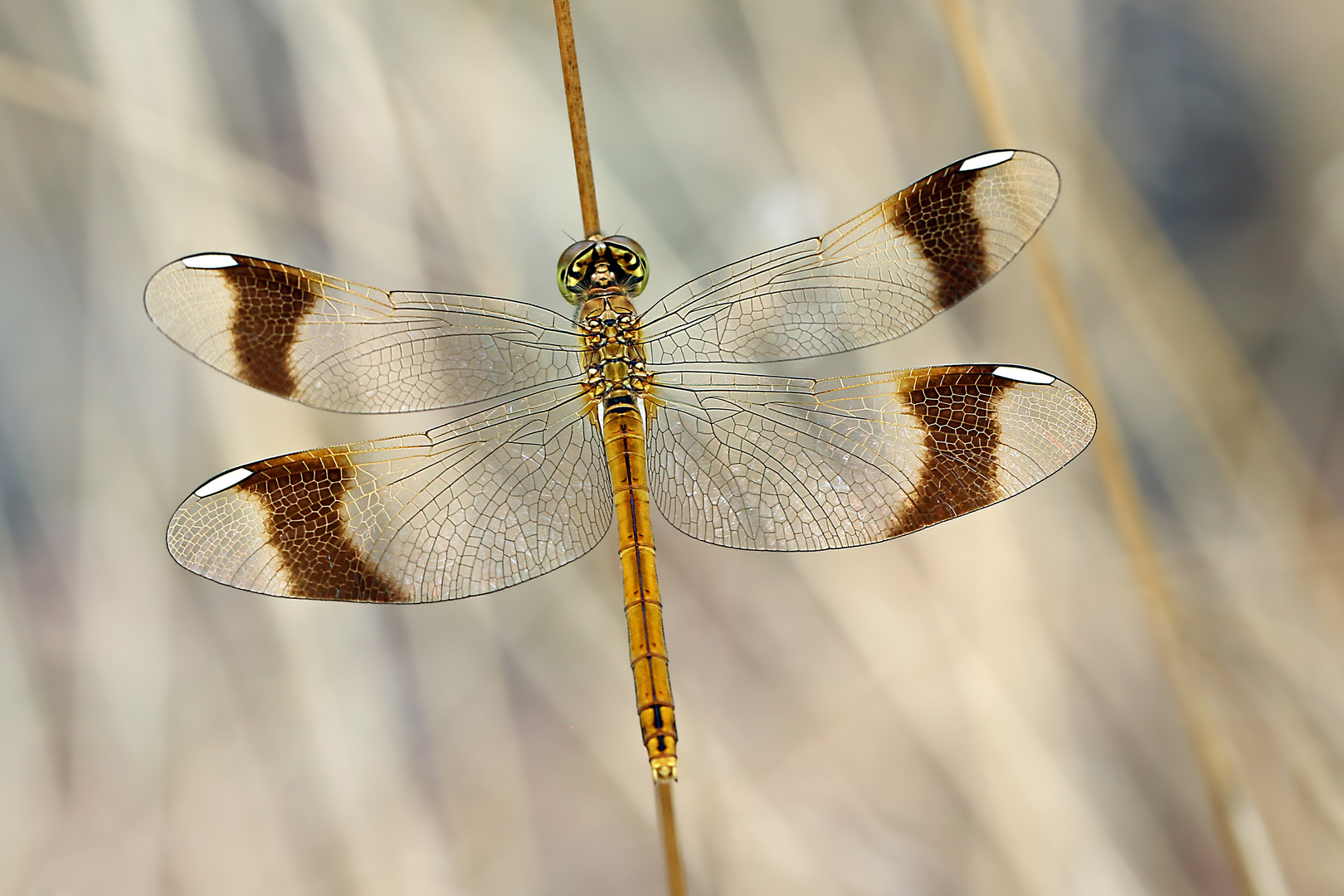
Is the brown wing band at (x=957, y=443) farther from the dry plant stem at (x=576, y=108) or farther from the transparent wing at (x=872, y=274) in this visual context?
the dry plant stem at (x=576, y=108)

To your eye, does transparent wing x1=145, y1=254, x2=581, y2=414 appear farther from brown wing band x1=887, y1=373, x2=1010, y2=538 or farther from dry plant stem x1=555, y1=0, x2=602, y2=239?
brown wing band x1=887, y1=373, x2=1010, y2=538

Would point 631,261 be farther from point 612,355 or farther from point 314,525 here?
point 314,525

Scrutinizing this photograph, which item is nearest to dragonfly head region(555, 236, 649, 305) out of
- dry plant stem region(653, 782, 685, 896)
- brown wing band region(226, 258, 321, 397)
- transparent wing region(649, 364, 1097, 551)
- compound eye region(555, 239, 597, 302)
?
compound eye region(555, 239, 597, 302)

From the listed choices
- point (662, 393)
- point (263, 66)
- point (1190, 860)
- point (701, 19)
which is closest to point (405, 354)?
point (662, 393)

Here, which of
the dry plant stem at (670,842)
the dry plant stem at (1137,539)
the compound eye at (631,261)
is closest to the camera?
the dry plant stem at (670,842)

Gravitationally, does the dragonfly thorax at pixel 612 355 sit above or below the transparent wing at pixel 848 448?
above

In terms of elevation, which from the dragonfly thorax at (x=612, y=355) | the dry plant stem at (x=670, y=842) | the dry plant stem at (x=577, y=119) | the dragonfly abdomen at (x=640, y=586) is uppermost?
the dry plant stem at (x=577, y=119)

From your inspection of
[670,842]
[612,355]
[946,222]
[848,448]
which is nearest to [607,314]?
[612,355]

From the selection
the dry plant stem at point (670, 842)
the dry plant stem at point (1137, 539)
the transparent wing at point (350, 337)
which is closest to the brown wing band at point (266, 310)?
the transparent wing at point (350, 337)
